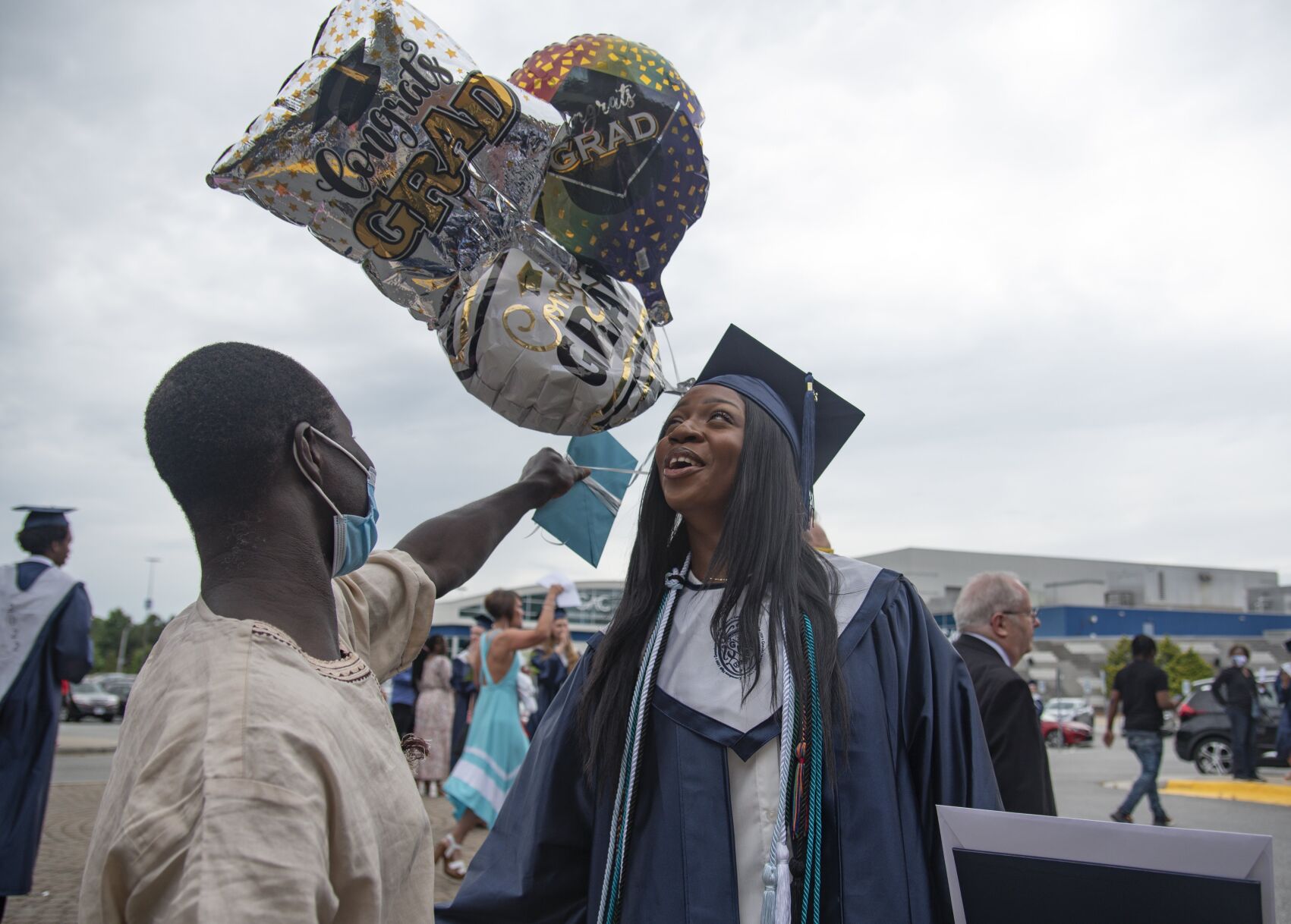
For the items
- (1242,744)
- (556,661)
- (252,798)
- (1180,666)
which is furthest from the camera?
(1180,666)

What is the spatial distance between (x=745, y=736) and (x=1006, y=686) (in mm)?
1859

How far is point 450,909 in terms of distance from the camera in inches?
83.0

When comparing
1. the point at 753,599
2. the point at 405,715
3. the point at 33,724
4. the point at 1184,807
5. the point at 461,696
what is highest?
the point at 753,599

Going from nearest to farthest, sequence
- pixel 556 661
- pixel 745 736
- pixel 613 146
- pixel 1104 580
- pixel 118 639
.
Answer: pixel 745 736 → pixel 613 146 → pixel 556 661 → pixel 118 639 → pixel 1104 580

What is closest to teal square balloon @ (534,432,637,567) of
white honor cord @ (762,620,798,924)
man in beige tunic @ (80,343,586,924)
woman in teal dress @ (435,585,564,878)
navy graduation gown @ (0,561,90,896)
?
white honor cord @ (762,620,798,924)

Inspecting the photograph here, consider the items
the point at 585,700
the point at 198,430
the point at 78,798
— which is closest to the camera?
the point at 198,430

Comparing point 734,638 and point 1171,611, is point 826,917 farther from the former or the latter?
point 1171,611

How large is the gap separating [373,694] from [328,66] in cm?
131

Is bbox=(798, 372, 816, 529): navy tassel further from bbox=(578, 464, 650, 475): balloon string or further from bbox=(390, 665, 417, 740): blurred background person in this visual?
bbox=(390, 665, 417, 740): blurred background person

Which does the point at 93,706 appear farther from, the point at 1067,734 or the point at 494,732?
the point at 1067,734

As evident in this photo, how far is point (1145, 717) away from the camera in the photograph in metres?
8.29

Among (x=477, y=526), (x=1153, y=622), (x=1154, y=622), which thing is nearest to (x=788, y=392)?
(x=477, y=526)

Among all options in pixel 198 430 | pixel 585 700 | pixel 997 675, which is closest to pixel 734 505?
pixel 585 700

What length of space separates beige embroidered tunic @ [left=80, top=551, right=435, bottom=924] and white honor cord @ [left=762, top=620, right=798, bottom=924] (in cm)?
69
